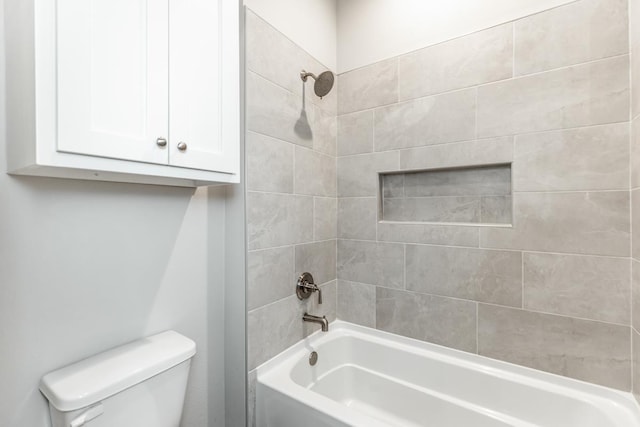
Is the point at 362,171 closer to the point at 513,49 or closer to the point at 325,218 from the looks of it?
the point at 325,218

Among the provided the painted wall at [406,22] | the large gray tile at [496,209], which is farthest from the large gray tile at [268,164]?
the large gray tile at [496,209]

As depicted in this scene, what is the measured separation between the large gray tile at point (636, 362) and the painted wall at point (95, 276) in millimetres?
1761

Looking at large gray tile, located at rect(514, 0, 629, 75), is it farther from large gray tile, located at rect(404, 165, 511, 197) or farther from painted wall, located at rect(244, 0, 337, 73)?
painted wall, located at rect(244, 0, 337, 73)

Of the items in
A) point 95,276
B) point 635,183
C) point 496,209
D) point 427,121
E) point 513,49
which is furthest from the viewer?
point 427,121

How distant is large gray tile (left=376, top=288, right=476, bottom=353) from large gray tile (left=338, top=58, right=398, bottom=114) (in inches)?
45.3

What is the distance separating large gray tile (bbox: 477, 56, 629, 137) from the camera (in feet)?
4.19

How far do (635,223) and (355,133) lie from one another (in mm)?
1372

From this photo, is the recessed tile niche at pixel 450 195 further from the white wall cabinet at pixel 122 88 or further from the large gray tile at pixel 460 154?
the white wall cabinet at pixel 122 88

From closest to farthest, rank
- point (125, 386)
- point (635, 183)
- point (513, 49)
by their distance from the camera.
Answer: point (125, 386)
point (635, 183)
point (513, 49)

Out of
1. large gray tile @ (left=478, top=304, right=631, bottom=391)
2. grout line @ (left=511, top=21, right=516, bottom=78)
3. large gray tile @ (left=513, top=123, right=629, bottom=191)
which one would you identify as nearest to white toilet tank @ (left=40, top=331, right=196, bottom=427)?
large gray tile @ (left=478, top=304, right=631, bottom=391)

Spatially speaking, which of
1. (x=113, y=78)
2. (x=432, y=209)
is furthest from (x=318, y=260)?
(x=113, y=78)

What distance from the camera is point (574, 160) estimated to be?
1.35m

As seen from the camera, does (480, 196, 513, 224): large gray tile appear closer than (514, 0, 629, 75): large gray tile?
No

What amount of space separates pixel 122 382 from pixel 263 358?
2.24 feet
